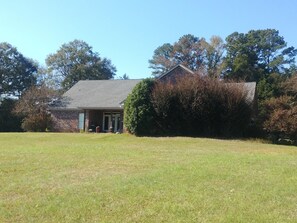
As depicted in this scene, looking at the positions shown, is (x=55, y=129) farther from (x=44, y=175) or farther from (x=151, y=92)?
(x=44, y=175)

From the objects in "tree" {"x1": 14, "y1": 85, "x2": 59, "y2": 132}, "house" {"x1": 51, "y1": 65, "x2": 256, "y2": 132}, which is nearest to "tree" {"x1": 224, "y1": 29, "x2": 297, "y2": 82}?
"house" {"x1": 51, "y1": 65, "x2": 256, "y2": 132}

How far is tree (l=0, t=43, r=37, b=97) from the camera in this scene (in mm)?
57094

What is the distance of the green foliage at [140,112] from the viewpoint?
27922 millimetres

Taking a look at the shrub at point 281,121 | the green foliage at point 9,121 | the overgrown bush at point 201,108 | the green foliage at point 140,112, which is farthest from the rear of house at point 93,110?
the shrub at point 281,121

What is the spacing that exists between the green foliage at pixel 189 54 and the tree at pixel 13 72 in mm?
22726

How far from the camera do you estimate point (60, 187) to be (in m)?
8.26

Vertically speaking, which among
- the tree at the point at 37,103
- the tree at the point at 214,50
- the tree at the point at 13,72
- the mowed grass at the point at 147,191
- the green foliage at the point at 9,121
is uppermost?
the tree at the point at 214,50

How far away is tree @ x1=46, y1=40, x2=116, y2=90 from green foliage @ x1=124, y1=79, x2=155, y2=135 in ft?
126

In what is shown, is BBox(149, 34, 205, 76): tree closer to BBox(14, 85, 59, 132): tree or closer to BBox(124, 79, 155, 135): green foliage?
BBox(14, 85, 59, 132): tree

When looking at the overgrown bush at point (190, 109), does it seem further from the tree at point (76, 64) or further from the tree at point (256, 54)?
the tree at point (76, 64)

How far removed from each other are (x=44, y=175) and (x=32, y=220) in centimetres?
385

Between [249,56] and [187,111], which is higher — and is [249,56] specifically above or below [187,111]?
above

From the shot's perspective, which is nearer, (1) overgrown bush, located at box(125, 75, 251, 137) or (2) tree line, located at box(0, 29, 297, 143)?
(1) overgrown bush, located at box(125, 75, 251, 137)

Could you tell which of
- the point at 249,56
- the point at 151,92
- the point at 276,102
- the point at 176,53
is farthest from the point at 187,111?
the point at 176,53
